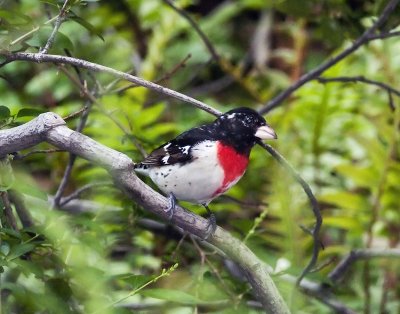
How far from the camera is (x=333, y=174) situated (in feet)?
13.1

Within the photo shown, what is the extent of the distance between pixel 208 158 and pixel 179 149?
0.32ft

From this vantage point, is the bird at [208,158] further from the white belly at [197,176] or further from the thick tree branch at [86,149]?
the thick tree branch at [86,149]

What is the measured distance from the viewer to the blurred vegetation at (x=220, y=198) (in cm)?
208

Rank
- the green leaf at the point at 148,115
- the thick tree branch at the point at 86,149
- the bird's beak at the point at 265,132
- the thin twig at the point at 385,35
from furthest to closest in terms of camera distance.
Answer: the green leaf at the point at 148,115 → the thin twig at the point at 385,35 → the bird's beak at the point at 265,132 → the thick tree branch at the point at 86,149

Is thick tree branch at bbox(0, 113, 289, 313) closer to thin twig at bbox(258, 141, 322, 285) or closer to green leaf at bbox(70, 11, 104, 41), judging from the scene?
thin twig at bbox(258, 141, 322, 285)

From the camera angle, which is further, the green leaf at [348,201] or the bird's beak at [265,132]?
the green leaf at [348,201]

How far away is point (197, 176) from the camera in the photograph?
87.3 inches

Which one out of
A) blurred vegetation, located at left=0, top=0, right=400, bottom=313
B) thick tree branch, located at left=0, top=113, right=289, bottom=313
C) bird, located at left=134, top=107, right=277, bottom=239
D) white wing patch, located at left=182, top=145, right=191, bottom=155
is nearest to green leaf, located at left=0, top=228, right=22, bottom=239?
blurred vegetation, located at left=0, top=0, right=400, bottom=313

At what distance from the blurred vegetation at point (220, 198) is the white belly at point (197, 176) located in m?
0.20

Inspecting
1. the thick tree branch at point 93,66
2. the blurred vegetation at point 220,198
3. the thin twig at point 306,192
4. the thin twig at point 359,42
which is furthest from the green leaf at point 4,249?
the thin twig at point 359,42

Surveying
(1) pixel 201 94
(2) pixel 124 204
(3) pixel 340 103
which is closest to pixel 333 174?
(3) pixel 340 103

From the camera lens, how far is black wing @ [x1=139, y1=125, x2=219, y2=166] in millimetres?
2266

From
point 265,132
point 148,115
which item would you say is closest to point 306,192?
point 265,132

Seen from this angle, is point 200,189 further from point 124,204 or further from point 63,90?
point 63,90
